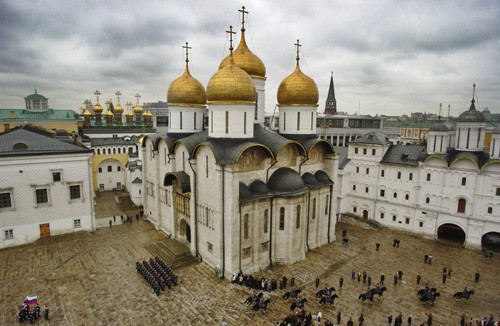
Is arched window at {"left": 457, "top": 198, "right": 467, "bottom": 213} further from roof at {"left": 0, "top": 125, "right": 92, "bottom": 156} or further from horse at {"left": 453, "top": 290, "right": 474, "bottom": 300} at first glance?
roof at {"left": 0, "top": 125, "right": 92, "bottom": 156}

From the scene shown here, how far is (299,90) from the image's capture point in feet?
77.3

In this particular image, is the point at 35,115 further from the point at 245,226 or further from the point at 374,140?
the point at 374,140

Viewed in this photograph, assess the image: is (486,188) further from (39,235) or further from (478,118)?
(39,235)

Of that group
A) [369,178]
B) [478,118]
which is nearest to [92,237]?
Answer: [369,178]

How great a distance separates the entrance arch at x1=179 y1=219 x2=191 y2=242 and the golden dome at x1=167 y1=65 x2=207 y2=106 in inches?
386

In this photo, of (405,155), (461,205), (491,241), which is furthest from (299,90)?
(491,241)

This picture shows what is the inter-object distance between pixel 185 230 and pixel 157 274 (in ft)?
18.8

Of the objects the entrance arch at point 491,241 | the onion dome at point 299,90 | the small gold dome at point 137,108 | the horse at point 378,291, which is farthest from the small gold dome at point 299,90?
the small gold dome at point 137,108

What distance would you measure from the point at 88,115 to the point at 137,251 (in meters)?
36.0

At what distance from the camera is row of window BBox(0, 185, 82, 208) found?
22203mm

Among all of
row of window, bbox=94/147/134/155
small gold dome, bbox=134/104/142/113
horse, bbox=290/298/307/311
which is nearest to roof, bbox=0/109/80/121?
small gold dome, bbox=134/104/142/113

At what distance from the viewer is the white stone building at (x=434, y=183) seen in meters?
23.5

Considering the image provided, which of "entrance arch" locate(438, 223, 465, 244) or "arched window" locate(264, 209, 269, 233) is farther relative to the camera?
"entrance arch" locate(438, 223, 465, 244)

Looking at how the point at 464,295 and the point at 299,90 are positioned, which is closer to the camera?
the point at 464,295
